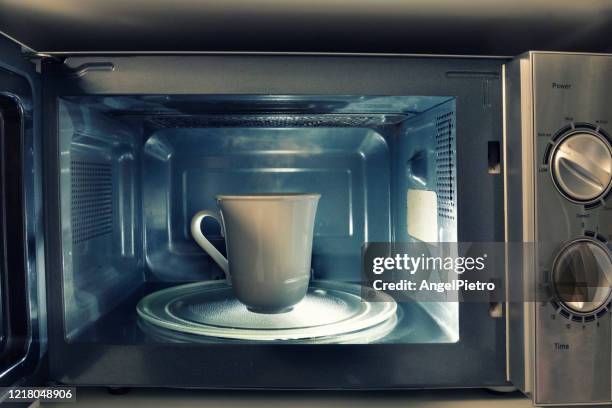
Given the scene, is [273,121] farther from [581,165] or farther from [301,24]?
[581,165]

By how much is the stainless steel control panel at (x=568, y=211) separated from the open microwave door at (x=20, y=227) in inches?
18.6

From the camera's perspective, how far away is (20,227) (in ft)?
1.57

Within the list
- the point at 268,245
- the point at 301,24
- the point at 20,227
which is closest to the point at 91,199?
the point at 20,227

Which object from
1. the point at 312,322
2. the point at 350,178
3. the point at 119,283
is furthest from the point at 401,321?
the point at 119,283

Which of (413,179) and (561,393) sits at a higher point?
(413,179)

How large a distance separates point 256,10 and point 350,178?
349mm

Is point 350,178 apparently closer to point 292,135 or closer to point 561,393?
point 292,135

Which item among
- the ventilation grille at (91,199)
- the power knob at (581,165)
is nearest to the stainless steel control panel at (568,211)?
the power knob at (581,165)

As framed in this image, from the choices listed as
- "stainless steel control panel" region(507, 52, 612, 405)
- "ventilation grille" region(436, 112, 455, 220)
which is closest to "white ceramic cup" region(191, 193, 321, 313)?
"ventilation grille" region(436, 112, 455, 220)

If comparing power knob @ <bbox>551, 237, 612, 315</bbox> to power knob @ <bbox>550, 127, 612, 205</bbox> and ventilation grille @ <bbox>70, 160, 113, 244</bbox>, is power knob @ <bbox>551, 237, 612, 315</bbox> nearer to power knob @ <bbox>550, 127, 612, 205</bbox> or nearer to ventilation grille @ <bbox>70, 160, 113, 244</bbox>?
power knob @ <bbox>550, 127, 612, 205</bbox>

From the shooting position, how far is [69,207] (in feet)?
1.71

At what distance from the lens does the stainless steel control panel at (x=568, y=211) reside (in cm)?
45

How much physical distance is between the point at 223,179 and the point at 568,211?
0.48 m

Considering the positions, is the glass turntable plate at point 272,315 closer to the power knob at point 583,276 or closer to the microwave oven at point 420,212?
the microwave oven at point 420,212
